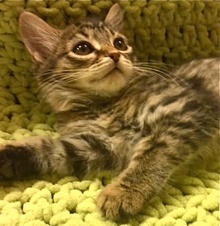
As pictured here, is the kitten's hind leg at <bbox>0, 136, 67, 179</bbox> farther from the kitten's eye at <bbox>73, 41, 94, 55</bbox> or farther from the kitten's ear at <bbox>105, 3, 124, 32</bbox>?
the kitten's ear at <bbox>105, 3, 124, 32</bbox>


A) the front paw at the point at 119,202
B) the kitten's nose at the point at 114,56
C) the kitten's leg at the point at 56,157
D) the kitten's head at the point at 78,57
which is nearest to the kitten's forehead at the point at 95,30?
the kitten's head at the point at 78,57

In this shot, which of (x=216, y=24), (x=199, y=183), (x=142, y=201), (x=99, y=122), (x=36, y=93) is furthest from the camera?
(x=216, y=24)

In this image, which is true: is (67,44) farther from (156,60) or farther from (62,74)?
(156,60)

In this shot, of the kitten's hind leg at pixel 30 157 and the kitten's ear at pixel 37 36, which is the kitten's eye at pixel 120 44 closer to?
the kitten's ear at pixel 37 36

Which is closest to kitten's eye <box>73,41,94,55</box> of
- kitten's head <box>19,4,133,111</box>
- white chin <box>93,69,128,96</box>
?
kitten's head <box>19,4,133,111</box>

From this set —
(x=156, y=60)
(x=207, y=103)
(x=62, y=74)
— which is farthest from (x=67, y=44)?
(x=207, y=103)

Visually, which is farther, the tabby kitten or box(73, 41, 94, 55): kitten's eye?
box(73, 41, 94, 55): kitten's eye
